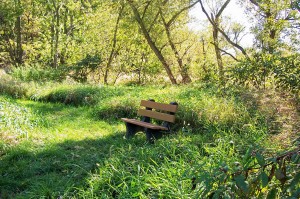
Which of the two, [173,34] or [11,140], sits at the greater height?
[173,34]

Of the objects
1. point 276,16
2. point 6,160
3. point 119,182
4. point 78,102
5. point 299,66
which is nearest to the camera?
point 119,182

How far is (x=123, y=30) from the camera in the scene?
656 inches

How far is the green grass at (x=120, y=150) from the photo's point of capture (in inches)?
136

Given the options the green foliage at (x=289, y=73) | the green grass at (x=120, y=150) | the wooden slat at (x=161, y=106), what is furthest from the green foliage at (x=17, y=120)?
the green foliage at (x=289, y=73)

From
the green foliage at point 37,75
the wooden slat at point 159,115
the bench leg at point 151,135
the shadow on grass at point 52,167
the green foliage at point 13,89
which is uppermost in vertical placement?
the green foliage at point 37,75

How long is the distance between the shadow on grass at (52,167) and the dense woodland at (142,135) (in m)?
0.02

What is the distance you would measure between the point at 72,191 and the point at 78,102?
22.5 feet

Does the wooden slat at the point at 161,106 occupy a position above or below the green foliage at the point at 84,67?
below

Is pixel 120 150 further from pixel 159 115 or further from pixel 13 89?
pixel 13 89

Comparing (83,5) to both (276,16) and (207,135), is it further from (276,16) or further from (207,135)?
(207,135)

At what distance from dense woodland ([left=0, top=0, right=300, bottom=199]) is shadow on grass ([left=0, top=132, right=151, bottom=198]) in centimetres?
2

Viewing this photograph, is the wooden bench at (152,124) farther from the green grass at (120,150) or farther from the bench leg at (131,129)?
the green grass at (120,150)

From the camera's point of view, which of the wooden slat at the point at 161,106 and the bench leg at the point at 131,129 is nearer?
the wooden slat at the point at 161,106

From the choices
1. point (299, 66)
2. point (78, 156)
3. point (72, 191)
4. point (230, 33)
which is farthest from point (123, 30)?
point (72, 191)
